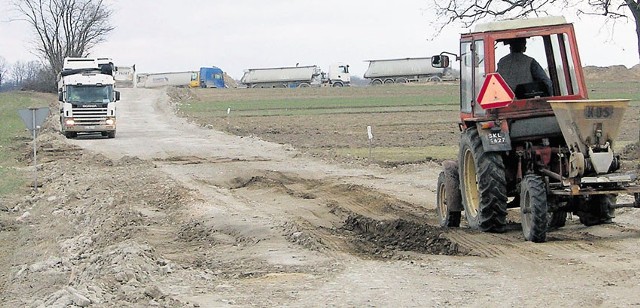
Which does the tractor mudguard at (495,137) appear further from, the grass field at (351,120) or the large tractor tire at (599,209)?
the grass field at (351,120)

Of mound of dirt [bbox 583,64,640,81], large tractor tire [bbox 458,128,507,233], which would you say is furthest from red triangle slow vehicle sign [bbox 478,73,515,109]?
mound of dirt [bbox 583,64,640,81]

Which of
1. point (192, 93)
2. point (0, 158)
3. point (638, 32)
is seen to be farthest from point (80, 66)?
point (192, 93)

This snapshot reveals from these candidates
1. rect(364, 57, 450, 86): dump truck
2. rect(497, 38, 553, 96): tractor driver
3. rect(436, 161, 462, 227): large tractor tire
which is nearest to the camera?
rect(497, 38, 553, 96): tractor driver

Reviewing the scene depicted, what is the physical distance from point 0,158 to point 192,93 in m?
56.9

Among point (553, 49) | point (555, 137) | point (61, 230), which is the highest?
point (553, 49)

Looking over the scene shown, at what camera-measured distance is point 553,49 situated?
13203 mm

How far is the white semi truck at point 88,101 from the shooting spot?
4072cm

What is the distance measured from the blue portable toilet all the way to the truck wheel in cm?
10826

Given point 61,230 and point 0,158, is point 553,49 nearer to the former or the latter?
point 61,230

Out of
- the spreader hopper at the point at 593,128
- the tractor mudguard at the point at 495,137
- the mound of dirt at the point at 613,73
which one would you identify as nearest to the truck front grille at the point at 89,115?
the tractor mudguard at the point at 495,137

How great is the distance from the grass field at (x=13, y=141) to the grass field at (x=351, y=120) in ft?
27.2

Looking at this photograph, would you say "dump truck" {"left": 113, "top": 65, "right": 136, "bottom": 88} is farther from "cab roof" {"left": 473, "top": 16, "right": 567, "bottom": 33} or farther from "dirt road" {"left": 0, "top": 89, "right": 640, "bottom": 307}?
"cab roof" {"left": 473, "top": 16, "right": 567, "bottom": 33}

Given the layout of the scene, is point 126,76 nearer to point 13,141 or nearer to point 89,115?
point 89,115

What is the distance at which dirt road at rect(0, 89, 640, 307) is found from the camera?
369 inches
